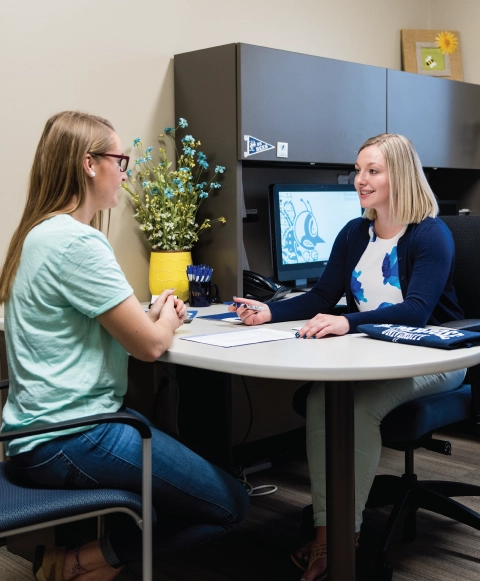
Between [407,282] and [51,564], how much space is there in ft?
3.86

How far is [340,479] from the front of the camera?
5.49 feet

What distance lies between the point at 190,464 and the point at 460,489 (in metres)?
1.12

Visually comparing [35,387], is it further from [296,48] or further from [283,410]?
[296,48]

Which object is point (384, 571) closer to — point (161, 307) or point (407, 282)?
point (407, 282)

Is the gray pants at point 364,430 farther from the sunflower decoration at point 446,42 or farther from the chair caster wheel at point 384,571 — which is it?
the sunflower decoration at point 446,42

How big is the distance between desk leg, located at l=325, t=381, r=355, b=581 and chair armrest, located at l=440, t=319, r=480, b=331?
548 mm

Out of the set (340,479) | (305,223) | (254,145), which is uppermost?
(254,145)

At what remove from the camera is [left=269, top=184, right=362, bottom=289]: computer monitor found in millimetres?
2859

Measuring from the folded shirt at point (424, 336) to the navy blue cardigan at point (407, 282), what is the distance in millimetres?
109

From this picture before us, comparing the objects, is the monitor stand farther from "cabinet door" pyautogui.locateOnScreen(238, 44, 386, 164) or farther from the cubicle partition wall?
"cabinet door" pyautogui.locateOnScreen(238, 44, 386, 164)

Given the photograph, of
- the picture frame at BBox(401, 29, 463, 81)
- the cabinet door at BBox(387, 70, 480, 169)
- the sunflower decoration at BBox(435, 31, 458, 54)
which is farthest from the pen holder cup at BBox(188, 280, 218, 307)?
the sunflower decoration at BBox(435, 31, 458, 54)

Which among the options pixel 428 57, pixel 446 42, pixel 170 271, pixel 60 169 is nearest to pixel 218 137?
pixel 170 271

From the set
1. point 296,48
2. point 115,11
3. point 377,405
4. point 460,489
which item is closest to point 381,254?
point 377,405

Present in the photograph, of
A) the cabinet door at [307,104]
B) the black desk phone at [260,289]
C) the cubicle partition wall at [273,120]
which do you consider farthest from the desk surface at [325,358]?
the cabinet door at [307,104]
